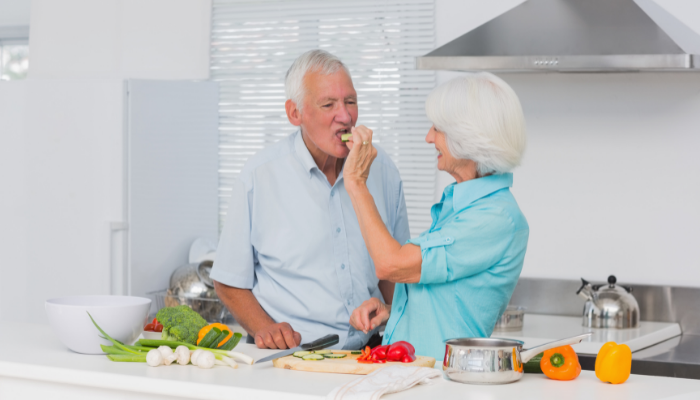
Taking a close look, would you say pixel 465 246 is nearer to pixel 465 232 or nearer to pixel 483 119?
pixel 465 232

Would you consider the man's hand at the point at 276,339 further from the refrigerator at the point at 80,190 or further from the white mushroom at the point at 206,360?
the refrigerator at the point at 80,190

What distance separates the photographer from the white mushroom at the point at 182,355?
5.10 ft

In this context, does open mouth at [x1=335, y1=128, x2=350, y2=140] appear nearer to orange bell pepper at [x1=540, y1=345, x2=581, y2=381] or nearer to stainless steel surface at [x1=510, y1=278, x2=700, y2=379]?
orange bell pepper at [x1=540, y1=345, x2=581, y2=381]

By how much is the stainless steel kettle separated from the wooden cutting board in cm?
153

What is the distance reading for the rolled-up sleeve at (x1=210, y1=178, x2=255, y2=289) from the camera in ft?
7.24

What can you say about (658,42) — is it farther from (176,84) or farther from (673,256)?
(176,84)

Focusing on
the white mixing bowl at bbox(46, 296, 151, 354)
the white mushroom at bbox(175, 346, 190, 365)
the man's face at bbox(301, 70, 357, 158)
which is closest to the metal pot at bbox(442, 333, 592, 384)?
the white mushroom at bbox(175, 346, 190, 365)

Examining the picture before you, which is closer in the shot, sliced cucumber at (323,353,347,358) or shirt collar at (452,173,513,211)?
sliced cucumber at (323,353,347,358)

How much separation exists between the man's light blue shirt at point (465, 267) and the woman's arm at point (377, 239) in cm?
3

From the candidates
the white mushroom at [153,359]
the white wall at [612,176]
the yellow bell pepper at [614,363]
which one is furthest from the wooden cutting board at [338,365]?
the white wall at [612,176]

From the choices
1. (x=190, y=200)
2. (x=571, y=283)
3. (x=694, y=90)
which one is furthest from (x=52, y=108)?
(x=694, y=90)

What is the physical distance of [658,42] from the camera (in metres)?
2.59

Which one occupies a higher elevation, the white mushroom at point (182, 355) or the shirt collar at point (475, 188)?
the shirt collar at point (475, 188)

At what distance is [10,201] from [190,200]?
29.4 inches
